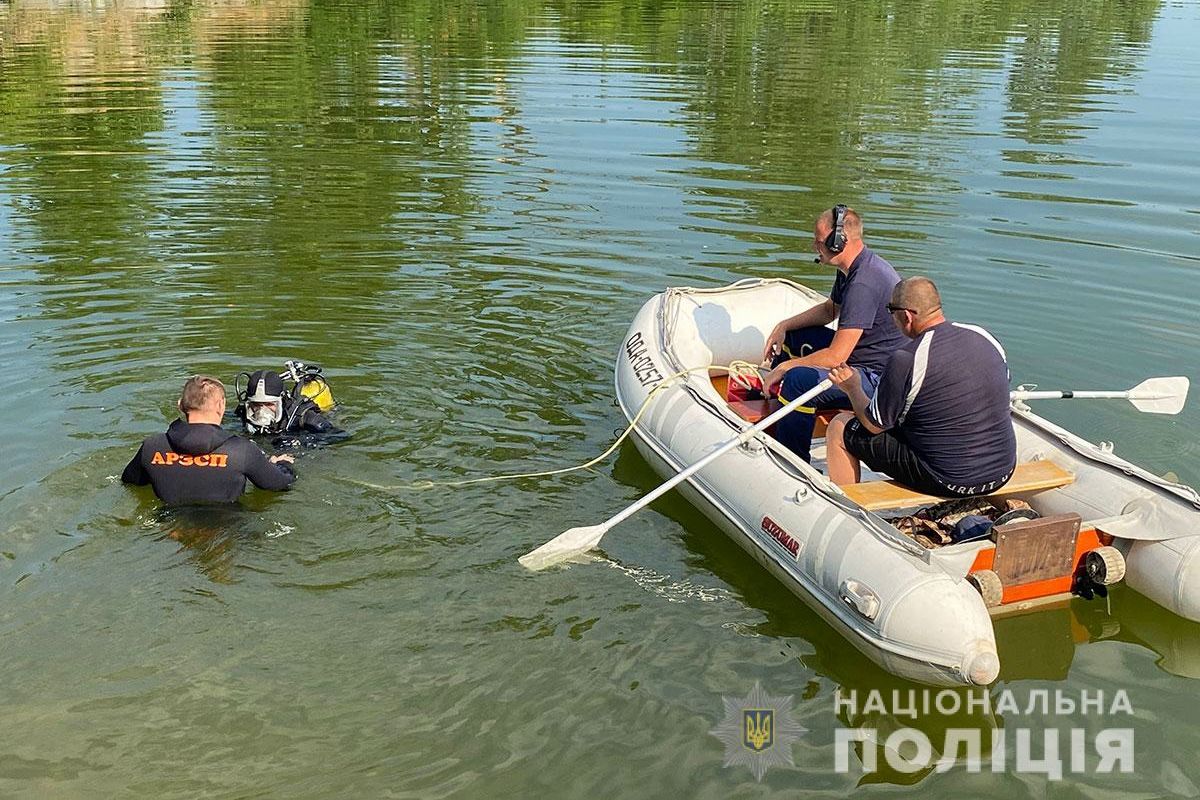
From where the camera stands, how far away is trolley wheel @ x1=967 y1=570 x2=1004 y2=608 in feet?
20.4

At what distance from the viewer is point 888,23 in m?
31.3

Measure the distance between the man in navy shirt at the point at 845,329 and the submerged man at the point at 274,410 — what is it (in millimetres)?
3245

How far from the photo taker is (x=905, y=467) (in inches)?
268

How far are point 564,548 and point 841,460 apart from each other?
1.76 meters

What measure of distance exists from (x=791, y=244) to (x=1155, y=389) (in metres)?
5.69

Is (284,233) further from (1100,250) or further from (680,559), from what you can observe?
(1100,250)

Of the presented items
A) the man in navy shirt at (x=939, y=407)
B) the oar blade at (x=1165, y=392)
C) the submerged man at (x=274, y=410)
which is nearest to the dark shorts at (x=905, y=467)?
the man in navy shirt at (x=939, y=407)

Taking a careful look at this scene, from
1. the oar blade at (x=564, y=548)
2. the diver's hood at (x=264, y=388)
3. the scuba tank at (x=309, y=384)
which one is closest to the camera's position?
the oar blade at (x=564, y=548)

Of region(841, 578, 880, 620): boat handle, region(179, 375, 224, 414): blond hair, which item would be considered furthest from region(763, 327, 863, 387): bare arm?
region(179, 375, 224, 414): blond hair

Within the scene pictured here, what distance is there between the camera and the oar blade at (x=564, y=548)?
6957mm

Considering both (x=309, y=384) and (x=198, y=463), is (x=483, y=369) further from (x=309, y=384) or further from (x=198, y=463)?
(x=198, y=463)

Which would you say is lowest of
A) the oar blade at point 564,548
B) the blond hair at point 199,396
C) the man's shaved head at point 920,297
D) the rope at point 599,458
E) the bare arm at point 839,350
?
the oar blade at point 564,548

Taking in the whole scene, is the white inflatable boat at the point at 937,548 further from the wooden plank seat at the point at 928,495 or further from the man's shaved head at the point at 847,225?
the man's shaved head at the point at 847,225

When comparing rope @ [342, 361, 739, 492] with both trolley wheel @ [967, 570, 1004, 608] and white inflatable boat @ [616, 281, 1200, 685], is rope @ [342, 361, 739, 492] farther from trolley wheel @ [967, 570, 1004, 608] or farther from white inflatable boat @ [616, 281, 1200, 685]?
trolley wheel @ [967, 570, 1004, 608]
